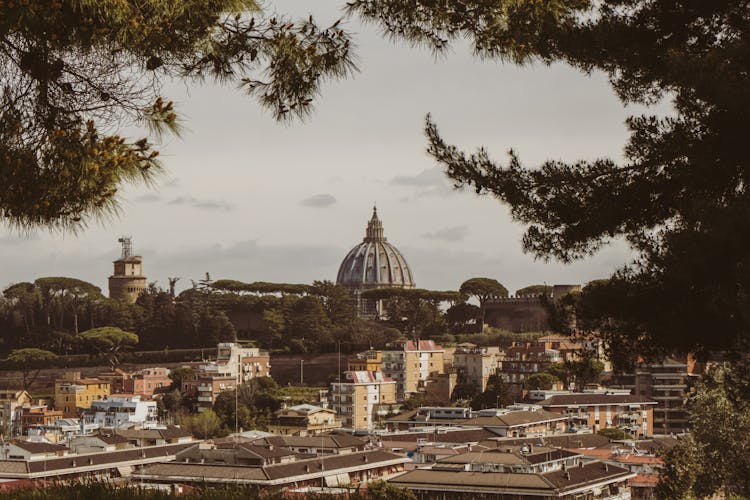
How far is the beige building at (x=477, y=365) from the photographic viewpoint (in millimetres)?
57625

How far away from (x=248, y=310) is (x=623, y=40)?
65.3 m

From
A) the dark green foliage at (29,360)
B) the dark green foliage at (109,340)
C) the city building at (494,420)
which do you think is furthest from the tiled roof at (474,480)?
the dark green foliage at (109,340)

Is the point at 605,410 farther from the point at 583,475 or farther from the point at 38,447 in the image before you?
the point at 38,447

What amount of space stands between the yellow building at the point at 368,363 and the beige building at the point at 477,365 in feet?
11.2

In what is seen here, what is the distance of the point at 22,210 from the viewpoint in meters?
6.61

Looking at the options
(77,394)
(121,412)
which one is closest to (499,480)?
(121,412)

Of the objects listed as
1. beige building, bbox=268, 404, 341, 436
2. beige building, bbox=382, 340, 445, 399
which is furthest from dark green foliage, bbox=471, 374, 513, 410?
beige building, bbox=268, 404, 341, 436

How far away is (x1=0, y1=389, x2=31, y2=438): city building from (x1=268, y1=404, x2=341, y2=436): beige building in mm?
10337

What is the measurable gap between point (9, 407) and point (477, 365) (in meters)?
19.6

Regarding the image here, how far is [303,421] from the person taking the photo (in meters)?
50.1

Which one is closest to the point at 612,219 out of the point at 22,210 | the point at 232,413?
the point at 22,210

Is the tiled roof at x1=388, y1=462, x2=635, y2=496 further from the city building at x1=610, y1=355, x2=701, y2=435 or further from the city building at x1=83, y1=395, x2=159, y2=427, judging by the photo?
the city building at x1=83, y1=395, x2=159, y2=427

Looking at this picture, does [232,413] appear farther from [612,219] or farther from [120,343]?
[612,219]

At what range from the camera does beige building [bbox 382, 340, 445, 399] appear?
196 ft
